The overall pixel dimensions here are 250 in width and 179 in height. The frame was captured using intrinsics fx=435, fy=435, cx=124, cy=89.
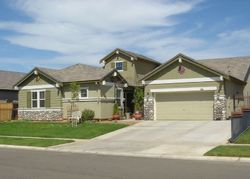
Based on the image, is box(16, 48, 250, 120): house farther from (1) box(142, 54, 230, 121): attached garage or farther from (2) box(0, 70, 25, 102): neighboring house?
(2) box(0, 70, 25, 102): neighboring house

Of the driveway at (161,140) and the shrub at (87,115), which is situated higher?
the shrub at (87,115)

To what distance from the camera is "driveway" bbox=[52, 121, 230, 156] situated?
18.1m

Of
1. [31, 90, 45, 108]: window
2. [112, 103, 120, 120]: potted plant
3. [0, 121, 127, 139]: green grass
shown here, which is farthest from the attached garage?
[31, 90, 45, 108]: window

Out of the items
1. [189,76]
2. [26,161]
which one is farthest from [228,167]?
[189,76]

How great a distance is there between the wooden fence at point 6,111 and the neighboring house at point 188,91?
1277 cm

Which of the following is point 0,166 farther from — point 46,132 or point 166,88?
point 166,88

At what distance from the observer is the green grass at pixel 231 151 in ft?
51.0

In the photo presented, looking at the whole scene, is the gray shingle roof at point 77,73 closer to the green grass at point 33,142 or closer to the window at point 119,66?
the window at point 119,66

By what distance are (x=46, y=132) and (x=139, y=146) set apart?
8.94m

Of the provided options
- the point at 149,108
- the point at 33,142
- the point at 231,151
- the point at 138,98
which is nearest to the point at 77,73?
the point at 138,98

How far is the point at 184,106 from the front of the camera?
31.4 m

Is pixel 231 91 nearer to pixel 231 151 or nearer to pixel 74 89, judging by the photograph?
pixel 74 89

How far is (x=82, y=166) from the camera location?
13.5 metres

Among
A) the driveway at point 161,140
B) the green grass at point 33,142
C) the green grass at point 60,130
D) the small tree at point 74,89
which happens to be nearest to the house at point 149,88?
the small tree at point 74,89
